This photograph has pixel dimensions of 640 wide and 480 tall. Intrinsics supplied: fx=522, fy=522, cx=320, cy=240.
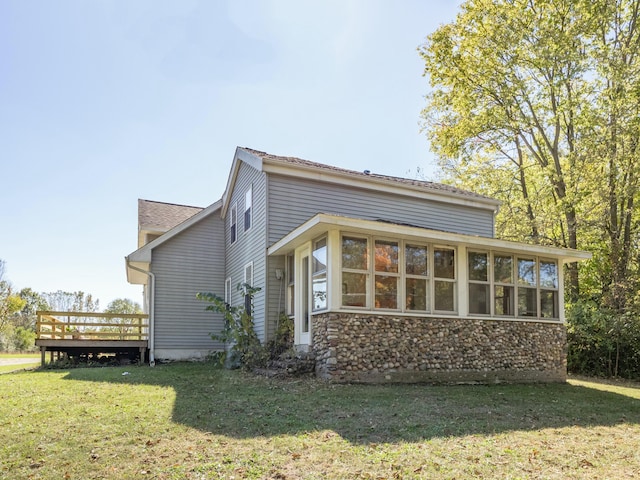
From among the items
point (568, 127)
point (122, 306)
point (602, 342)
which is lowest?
point (122, 306)

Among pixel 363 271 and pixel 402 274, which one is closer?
pixel 363 271

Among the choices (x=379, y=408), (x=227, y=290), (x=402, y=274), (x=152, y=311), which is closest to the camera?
(x=379, y=408)

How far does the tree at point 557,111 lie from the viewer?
16.5m

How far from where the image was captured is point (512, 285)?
1144 cm

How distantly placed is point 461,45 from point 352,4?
8921 millimetres

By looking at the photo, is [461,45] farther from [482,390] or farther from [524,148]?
[482,390]

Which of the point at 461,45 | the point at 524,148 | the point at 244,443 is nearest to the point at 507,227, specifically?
the point at 524,148

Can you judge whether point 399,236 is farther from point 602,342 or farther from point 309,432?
point 602,342

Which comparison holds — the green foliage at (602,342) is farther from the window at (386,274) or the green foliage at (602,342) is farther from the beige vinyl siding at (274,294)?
the beige vinyl siding at (274,294)

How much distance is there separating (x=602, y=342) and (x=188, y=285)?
12.1 metres

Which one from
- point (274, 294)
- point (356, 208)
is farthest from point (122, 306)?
point (356, 208)

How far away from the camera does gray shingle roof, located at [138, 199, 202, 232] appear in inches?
697

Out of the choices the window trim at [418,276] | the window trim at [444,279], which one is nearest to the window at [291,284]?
the window trim at [418,276]

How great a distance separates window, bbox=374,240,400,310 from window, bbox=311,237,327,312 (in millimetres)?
998
